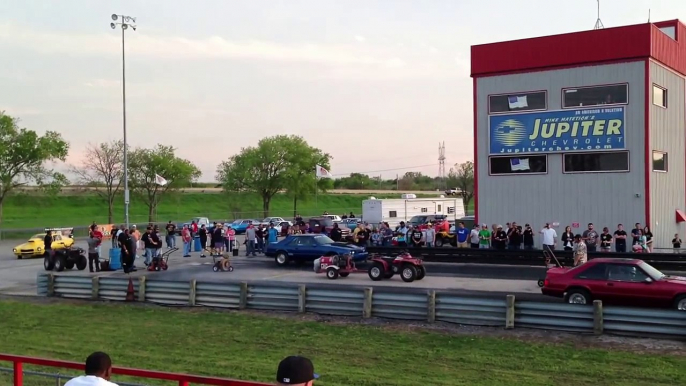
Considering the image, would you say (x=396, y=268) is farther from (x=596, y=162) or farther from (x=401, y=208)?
(x=401, y=208)

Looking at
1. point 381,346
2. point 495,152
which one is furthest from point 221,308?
point 495,152

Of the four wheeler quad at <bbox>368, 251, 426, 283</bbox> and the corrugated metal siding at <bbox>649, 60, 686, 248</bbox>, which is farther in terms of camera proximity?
the corrugated metal siding at <bbox>649, 60, 686, 248</bbox>

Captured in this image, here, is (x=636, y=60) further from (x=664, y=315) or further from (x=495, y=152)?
(x=664, y=315)

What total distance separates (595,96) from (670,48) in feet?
15.8

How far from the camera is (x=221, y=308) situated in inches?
692

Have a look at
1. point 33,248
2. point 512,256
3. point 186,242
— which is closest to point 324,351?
point 512,256

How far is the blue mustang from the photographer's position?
26.7 metres

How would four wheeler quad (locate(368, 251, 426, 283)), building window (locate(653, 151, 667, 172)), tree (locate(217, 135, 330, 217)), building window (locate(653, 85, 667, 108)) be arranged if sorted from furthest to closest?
tree (locate(217, 135, 330, 217))
building window (locate(653, 85, 667, 108))
building window (locate(653, 151, 667, 172))
four wheeler quad (locate(368, 251, 426, 283))

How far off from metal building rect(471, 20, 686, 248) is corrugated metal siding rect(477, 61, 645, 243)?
44mm

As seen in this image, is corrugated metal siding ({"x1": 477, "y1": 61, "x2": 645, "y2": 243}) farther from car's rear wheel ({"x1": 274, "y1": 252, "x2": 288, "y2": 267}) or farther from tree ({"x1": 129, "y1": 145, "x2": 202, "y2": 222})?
tree ({"x1": 129, "y1": 145, "x2": 202, "y2": 222})

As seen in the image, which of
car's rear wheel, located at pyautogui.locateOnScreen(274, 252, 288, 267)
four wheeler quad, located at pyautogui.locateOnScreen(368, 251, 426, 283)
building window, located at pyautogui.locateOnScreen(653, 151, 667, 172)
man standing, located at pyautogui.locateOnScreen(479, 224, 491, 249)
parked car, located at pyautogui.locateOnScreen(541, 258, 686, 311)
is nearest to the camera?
parked car, located at pyautogui.locateOnScreen(541, 258, 686, 311)

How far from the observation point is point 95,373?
17.0 ft

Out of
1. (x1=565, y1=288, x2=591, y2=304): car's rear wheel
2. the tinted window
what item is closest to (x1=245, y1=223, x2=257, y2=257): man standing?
(x1=565, y1=288, x2=591, y2=304): car's rear wheel

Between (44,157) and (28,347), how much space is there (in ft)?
158
